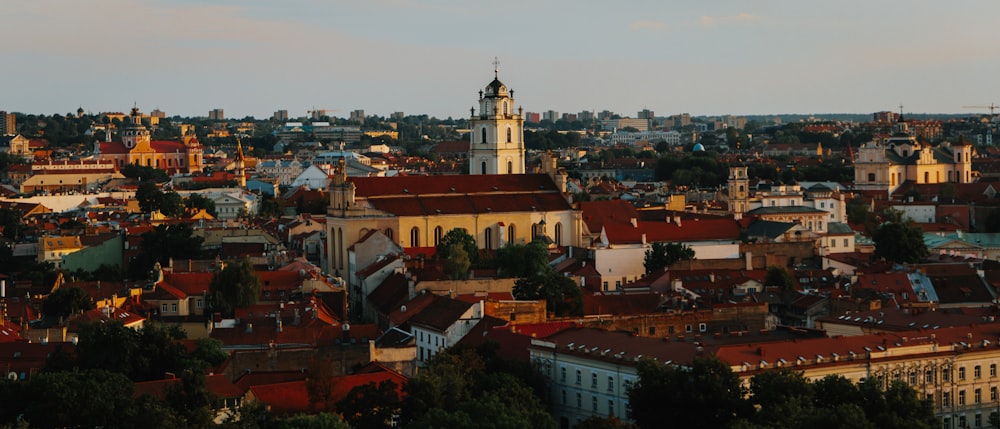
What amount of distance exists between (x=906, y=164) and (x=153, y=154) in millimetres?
66567

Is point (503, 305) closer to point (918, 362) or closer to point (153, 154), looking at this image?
point (918, 362)

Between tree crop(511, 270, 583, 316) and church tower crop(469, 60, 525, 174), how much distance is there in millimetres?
23865

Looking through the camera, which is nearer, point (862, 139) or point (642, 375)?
point (642, 375)

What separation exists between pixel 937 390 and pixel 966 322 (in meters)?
5.07

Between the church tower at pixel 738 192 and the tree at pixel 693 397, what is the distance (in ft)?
144

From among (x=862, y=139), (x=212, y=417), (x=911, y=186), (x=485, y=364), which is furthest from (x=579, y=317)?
(x=862, y=139)

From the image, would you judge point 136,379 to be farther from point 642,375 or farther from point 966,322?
point 966,322

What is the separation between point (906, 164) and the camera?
99125 mm

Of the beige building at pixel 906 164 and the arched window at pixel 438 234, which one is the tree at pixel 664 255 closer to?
the arched window at pixel 438 234

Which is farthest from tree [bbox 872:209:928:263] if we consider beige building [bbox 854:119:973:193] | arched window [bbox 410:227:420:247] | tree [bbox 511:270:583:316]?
beige building [bbox 854:119:973:193]

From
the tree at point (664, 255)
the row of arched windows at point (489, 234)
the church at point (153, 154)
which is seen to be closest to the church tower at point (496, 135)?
the row of arched windows at point (489, 234)

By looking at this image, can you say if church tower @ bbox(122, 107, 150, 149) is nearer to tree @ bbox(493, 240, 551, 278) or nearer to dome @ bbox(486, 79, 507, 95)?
dome @ bbox(486, 79, 507, 95)

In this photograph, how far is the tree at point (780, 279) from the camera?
52.0 meters

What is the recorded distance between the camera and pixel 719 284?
52.8m
